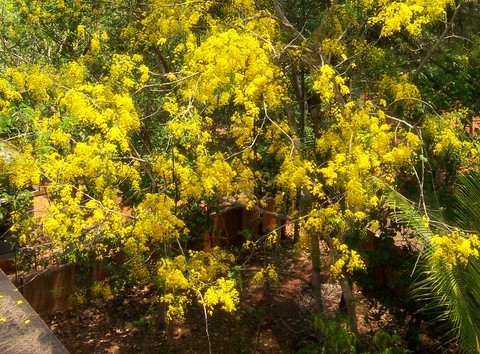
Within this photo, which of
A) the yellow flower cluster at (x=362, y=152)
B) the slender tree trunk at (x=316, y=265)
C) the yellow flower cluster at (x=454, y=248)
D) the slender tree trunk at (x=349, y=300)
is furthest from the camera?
the slender tree trunk at (x=316, y=265)

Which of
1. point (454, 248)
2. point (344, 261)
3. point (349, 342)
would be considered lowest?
point (349, 342)

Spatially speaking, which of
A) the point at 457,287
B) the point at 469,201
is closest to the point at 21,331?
the point at 457,287

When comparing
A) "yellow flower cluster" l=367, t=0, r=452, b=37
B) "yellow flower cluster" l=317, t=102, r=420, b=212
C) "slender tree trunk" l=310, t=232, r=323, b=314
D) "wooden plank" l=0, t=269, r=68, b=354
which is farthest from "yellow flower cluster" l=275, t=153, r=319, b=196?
"wooden plank" l=0, t=269, r=68, b=354

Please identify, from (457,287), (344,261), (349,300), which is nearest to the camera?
(457,287)

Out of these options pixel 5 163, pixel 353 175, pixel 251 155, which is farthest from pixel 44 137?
pixel 353 175

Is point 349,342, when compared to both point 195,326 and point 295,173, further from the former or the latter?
point 195,326

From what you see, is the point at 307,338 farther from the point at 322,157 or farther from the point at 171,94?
the point at 171,94

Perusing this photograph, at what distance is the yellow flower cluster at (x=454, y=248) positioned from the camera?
4023 mm

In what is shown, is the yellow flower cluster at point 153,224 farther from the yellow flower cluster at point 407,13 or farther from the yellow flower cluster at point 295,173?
the yellow flower cluster at point 407,13

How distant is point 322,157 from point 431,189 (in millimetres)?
1056

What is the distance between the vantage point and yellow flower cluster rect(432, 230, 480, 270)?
4023 millimetres

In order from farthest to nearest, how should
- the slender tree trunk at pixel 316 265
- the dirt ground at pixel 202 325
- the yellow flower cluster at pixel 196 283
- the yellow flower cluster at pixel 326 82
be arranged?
the dirt ground at pixel 202 325
the slender tree trunk at pixel 316 265
the yellow flower cluster at pixel 326 82
the yellow flower cluster at pixel 196 283

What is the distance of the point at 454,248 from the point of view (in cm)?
408

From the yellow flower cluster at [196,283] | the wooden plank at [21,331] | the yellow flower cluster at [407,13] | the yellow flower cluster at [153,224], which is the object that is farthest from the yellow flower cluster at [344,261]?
the wooden plank at [21,331]
